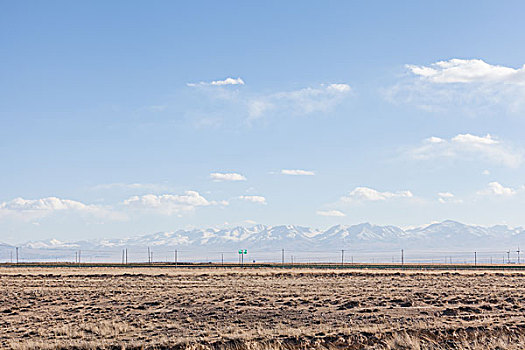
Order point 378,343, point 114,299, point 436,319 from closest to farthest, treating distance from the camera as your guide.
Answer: point 378,343 → point 436,319 → point 114,299

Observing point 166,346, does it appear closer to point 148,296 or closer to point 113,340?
point 113,340

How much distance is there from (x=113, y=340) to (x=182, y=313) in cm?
776

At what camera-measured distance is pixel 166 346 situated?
2600 centimetres

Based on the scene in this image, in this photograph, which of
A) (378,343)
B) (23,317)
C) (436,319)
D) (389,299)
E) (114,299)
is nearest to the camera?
(378,343)

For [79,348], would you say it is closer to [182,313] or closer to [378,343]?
[182,313]

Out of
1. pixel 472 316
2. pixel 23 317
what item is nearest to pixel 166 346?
pixel 23 317

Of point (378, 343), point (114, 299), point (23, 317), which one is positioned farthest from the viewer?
point (114, 299)

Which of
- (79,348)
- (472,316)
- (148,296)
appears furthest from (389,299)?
(79,348)

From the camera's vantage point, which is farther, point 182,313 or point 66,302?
point 66,302

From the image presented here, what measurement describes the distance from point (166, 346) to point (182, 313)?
904 cm

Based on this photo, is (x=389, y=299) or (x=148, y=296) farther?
(x=148, y=296)

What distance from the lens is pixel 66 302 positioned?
1625 inches

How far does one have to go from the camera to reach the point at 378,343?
2580 centimetres

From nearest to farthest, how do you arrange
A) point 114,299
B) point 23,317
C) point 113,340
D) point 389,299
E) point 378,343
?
point 378,343, point 113,340, point 23,317, point 389,299, point 114,299
